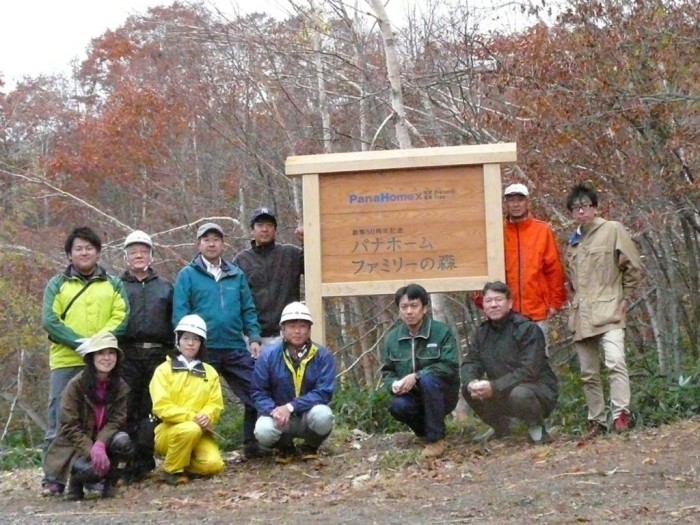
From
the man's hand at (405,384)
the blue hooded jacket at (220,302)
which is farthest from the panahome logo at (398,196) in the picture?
the man's hand at (405,384)

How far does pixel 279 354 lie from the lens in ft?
21.8

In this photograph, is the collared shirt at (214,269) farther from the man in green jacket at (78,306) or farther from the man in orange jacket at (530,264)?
the man in orange jacket at (530,264)

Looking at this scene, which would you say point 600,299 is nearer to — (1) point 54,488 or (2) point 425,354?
(2) point 425,354

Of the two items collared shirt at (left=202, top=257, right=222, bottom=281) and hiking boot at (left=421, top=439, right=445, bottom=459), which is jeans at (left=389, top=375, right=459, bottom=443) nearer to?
hiking boot at (left=421, top=439, right=445, bottom=459)

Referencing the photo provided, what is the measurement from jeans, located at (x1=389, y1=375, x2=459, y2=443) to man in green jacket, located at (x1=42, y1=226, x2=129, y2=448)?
1935 mm

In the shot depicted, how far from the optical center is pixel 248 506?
5527mm

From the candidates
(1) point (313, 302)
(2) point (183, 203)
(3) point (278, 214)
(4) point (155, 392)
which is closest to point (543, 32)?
(1) point (313, 302)

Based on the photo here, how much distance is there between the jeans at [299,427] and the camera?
650 centimetres

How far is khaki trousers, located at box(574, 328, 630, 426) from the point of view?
6.44m

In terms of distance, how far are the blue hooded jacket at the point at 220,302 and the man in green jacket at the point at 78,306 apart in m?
0.43

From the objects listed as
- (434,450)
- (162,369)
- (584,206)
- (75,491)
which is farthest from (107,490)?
(584,206)

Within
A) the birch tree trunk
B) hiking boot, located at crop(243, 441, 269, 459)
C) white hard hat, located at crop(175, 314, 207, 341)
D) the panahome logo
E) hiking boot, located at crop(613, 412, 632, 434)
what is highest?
the birch tree trunk

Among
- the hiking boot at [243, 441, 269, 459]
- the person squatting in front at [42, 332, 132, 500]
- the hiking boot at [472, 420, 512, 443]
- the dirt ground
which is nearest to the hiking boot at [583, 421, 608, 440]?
the dirt ground

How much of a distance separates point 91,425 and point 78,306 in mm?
794
